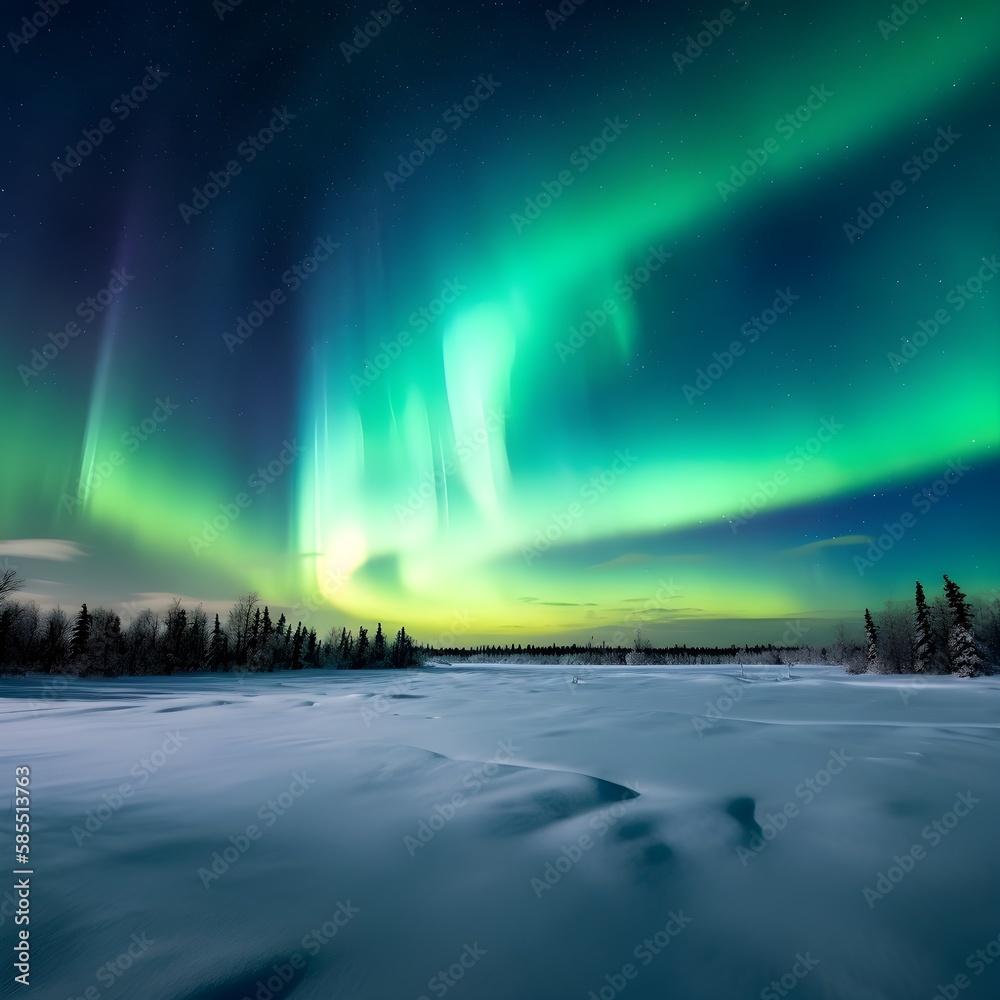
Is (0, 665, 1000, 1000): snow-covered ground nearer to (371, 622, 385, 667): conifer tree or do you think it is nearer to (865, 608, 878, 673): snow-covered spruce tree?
(865, 608, 878, 673): snow-covered spruce tree

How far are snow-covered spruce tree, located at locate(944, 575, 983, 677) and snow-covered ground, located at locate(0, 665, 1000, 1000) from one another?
50790 mm

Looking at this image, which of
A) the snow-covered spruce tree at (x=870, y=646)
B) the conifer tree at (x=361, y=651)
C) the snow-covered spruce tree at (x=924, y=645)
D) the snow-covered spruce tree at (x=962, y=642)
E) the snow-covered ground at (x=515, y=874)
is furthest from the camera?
the conifer tree at (x=361, y=651)

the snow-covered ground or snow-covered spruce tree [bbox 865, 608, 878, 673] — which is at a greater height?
the snow-covered ground

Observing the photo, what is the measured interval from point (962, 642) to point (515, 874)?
62.5 m

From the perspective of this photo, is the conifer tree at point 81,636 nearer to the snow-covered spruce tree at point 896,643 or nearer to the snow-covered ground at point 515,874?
the snow-covered ground at point 515,874

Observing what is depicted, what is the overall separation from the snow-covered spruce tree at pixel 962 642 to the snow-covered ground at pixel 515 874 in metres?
50.8

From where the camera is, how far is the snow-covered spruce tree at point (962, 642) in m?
45.5

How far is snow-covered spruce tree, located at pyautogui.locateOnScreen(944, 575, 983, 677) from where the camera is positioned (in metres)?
45.5

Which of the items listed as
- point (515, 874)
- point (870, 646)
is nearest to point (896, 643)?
point (870, 646)

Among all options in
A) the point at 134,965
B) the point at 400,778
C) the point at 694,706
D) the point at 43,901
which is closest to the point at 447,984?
the point at 134,965

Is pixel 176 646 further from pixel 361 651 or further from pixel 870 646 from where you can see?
pixel 870 646

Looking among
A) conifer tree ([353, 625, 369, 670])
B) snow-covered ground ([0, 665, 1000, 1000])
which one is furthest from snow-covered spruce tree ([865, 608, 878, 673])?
conifer tree ([353, 625, 369, 670])

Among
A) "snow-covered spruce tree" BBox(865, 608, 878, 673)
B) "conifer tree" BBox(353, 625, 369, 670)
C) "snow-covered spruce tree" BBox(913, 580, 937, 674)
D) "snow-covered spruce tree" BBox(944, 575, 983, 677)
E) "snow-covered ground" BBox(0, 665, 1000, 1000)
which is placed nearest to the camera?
"snow-covered ground" BBox(0, 665, 1000, 1000)

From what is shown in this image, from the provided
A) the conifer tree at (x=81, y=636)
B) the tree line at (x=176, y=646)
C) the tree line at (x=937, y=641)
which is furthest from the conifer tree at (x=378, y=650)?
the tree line at (x=937, y=641)
